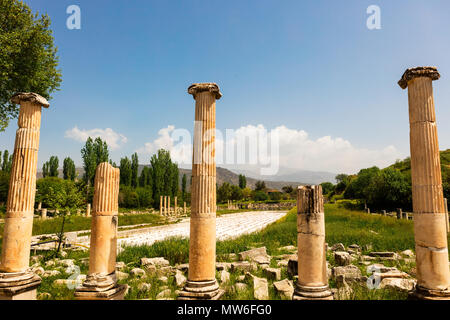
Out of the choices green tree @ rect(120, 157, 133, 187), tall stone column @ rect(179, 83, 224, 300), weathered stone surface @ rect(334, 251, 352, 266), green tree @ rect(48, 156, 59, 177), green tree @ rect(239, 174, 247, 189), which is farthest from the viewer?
green tree @ rect(239, 174, 247, 189)

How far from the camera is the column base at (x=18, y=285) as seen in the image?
707cm

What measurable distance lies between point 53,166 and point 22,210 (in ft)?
214

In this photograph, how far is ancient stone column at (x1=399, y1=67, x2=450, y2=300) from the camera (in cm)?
669

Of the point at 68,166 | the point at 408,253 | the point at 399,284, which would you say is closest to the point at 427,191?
the point at 399,284

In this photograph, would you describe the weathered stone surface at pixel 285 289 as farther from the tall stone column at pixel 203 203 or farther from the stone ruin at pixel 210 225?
the tall stone column at pixel 203 203

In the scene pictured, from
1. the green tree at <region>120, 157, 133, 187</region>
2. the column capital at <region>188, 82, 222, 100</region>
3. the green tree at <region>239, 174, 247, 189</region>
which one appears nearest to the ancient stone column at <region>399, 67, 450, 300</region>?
the column capital at <region>188, 82, 222, 100</region>

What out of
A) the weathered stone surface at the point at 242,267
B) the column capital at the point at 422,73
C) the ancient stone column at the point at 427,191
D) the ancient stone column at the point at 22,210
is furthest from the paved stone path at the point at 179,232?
the column capital at the point at 422,73

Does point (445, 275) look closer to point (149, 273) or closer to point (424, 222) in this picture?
point (424, 222)

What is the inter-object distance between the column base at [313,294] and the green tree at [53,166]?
69.5 meters

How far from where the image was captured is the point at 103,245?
290 inches

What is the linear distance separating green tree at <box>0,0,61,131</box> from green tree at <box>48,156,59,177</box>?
52321 mm

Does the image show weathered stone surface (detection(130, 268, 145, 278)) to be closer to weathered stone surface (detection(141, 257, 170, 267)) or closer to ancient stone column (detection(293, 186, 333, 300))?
weathered stone surface (detection(141, 257, 170, 267))

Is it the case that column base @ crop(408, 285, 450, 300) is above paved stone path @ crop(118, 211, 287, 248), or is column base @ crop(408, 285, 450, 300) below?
above
